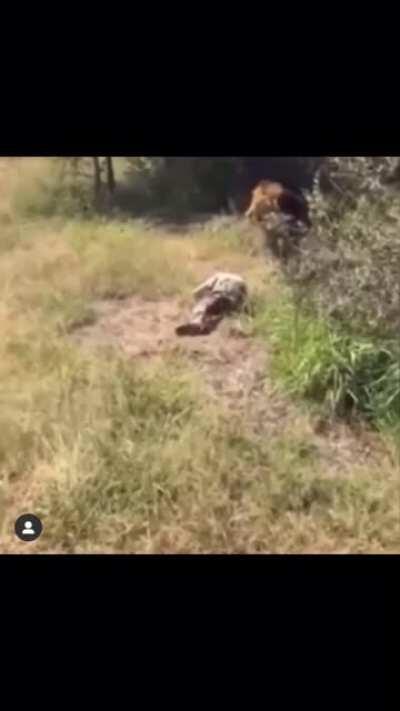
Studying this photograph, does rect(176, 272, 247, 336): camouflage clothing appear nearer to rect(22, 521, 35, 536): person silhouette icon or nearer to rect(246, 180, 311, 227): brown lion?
rect(246, 180, 311, 227): brown lion

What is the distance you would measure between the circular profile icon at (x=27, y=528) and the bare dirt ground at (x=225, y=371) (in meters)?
0.41

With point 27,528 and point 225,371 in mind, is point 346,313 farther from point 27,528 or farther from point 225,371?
point 27,528

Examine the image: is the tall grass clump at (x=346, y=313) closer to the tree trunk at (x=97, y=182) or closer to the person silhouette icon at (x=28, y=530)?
the tree trunk at (x=97, y=182)

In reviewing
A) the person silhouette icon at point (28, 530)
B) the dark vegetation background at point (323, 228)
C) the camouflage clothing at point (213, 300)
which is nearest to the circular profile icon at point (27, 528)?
the person silhouette icon at point (28, 530)

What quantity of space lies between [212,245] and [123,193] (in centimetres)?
23

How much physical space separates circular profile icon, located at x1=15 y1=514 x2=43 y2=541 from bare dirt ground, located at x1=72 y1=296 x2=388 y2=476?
41 centimetres

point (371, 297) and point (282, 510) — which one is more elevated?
point (371, 297)

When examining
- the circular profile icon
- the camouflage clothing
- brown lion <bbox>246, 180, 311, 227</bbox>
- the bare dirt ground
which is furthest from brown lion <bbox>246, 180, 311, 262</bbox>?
the circular profile icon

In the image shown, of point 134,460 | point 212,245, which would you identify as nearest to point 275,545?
point 134,460

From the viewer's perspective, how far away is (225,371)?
2262 millimetres

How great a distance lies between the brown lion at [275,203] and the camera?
213 centimetres

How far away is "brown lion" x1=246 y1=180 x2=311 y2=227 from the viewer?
83.7 inches

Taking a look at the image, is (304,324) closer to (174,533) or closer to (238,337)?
(238,337)

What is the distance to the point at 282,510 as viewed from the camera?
206 centimetres
